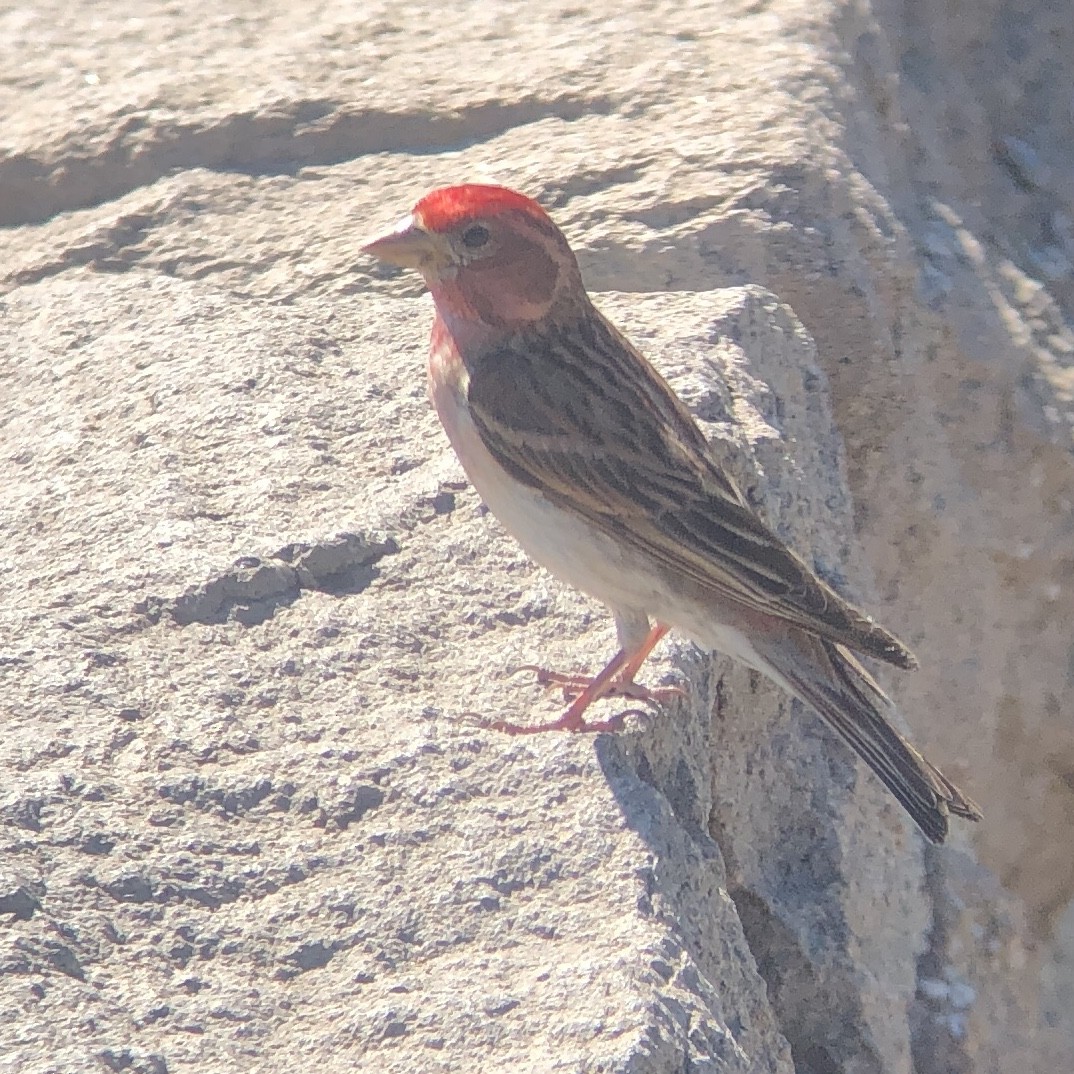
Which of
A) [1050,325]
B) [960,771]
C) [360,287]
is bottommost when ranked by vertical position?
[960,771]

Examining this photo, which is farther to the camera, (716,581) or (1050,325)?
(1050,325)

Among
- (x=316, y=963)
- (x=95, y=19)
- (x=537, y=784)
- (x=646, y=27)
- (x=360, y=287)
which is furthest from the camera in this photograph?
(x=95, y=19)

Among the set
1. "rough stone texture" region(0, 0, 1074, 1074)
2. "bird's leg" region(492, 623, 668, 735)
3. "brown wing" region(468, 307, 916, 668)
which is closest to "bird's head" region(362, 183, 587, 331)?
"brown wing" region(468, 307, 916, 668)

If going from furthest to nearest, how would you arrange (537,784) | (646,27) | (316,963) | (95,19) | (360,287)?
(95,19) < (646,27) < (360,287) < (537,784) < (316,963)

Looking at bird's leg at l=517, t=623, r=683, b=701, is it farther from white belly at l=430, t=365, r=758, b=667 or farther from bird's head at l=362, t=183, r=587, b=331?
bird's head at l=362, t=183, r=587, b=331

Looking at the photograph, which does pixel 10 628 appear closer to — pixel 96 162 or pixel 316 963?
pixel 316 963

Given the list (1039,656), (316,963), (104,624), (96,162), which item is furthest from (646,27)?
(316,963)
